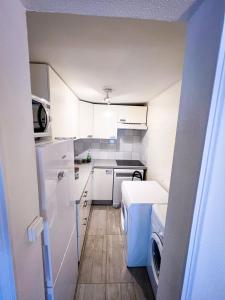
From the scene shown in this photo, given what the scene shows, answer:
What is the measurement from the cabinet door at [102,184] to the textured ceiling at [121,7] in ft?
8.40

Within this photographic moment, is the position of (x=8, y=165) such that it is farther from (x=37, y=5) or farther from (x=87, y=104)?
(x=87, y=104)

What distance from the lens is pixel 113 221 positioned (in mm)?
2656

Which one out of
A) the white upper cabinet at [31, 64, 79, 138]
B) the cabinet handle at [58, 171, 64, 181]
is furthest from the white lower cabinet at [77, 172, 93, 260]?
the white upper cabinet at [31, 64, 79, 138]

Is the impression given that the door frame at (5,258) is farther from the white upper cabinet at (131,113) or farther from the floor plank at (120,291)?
the white upper cabinet at (131,113)

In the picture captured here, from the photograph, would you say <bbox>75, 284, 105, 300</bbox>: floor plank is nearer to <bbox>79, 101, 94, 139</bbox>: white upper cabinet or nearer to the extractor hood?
<bbox>79, 101, 94, 139</bbox>: white upper cabinet

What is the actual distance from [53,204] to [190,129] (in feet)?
2.66

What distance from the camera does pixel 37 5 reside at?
567 millimetres

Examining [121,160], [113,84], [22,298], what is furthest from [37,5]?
[121,160]

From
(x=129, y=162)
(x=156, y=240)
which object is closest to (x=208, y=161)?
(x=156, y=240)

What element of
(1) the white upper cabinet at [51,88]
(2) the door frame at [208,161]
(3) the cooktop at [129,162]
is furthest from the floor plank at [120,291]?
(3) the cooktop at [129,162]

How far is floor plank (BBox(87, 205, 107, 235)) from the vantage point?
239 centimetres

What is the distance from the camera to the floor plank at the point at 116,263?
167cm

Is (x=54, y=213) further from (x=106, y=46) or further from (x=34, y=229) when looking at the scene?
(x=106, y=46)

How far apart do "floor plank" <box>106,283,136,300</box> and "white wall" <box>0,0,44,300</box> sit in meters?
1.16
